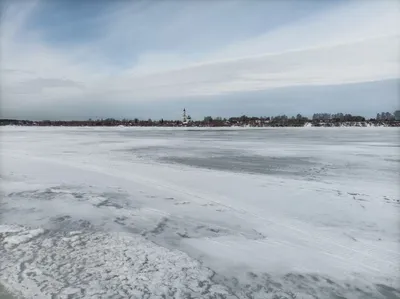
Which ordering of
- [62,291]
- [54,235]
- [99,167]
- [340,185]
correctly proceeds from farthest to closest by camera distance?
[99,167] < [340,185] < [54,235] < [62,291]

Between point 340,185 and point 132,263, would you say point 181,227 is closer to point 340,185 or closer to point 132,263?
point 132,263

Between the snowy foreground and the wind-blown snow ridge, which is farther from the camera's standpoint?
the snowy foreground

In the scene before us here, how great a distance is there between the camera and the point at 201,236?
4.89m

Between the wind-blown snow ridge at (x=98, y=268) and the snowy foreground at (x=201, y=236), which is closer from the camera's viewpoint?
the wind-blown snow ridge at (x=98, y=268)

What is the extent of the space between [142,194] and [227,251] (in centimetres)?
334

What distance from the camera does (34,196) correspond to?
23.5 feet

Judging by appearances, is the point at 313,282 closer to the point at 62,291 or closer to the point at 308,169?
the point at 62,291

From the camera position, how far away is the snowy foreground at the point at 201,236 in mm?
3508

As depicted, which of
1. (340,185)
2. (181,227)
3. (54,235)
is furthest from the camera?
(340,185)

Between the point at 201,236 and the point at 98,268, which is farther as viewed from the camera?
the point at 201,236

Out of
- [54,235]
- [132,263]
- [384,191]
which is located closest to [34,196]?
[54,235]

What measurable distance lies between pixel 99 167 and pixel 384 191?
778 cm

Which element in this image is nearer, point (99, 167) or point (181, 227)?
point (181, 227)

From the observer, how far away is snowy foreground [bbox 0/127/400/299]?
11.5 ft
